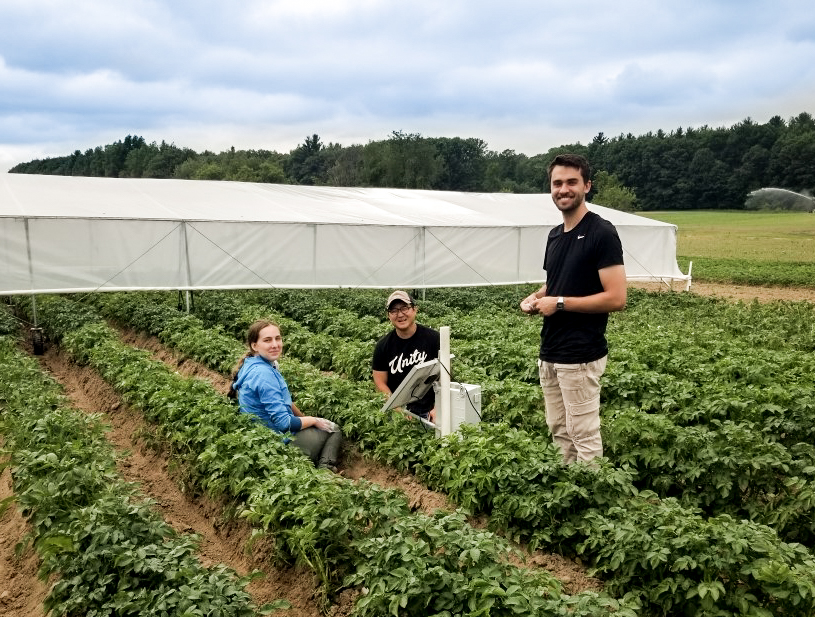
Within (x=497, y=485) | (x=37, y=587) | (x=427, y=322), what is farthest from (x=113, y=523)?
(x=427, y=322)

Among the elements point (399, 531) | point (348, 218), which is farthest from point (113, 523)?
point (348, 218)

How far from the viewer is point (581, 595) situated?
3189mm

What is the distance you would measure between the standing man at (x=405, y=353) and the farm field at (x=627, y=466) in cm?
40

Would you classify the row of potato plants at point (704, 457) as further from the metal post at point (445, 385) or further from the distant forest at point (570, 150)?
the distant forest at point (570, 150)

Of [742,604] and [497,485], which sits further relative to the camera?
[497,485]

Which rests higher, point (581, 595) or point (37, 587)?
point (581, 595)

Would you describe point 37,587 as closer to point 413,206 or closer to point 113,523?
point 113,523

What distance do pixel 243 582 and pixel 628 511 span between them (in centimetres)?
232

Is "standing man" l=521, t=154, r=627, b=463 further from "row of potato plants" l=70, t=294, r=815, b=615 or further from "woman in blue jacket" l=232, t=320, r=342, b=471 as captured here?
"woman in blue jacket" l=232, t=320, r=342, b=471

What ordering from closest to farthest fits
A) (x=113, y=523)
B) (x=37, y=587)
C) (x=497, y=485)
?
(x=113, y=523) < (x=37, y=587) < (x=497, y=485)

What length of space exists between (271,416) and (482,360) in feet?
12.7

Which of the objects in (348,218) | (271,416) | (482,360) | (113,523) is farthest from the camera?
(348,218)

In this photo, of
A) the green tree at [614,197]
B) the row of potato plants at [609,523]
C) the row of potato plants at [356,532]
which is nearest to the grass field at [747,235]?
the green tree at [614,197]

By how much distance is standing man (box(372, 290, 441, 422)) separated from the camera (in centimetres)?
638
